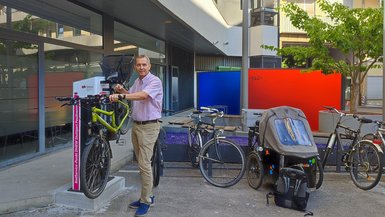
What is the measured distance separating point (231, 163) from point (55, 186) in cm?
250

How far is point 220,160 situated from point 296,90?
753 cm

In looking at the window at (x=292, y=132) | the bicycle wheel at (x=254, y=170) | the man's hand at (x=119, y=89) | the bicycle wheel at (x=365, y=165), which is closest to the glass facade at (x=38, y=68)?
the man's hand at (x=119, y=89)

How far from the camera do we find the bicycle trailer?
528 centimetres

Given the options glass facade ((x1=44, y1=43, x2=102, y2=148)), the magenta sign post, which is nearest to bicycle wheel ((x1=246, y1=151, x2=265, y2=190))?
the magenta sign post

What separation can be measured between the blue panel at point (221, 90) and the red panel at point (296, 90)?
72 centimetres

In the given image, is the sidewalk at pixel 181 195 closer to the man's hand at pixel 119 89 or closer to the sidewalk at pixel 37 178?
the sidewalk at pixel 37 178

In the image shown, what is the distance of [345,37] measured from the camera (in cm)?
925

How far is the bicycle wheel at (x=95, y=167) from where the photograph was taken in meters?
4.48

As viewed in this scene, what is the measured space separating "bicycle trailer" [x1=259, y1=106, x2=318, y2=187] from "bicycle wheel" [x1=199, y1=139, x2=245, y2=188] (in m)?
0.40

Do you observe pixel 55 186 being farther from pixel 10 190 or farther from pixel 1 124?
pixel 1 124

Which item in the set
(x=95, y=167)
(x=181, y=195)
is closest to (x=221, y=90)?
(x=181, y=195)

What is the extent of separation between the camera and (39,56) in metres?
7.82

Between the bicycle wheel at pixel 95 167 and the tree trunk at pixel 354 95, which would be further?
the tree trunk at pixel 354 95

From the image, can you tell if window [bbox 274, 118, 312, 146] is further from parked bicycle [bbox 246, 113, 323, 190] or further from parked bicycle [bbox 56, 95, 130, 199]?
parked bicycle [bbox 56, 95, 130, 199]
